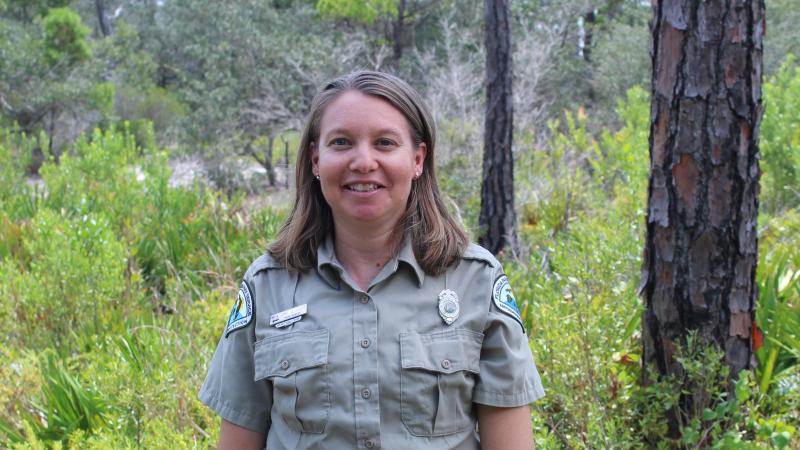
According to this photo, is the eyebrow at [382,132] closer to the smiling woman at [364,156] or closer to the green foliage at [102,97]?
the smiling woman at [364,156]

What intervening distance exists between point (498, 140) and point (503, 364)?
5.46 m

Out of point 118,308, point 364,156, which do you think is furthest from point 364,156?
point 118,308

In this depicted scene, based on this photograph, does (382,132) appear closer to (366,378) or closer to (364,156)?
(364,156)

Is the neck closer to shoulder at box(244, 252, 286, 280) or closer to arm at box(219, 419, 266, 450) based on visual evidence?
shoulder at box(244, 252, 286, 280)

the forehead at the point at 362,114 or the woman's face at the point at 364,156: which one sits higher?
the forehead at the point at 362,114

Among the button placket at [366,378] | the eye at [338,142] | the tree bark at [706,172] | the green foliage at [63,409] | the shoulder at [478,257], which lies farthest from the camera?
the green foliage at [63,409]

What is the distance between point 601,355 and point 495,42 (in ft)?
15.2

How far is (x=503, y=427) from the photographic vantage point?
2.05 meters

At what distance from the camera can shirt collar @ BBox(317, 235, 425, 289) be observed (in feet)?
6.75

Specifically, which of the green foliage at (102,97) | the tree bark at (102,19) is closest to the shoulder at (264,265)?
the green foliage at (102,97)

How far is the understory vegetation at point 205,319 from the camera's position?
304 cm

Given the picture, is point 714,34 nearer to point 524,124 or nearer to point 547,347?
point 547,347

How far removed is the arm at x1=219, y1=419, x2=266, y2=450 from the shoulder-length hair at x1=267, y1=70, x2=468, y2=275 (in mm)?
426

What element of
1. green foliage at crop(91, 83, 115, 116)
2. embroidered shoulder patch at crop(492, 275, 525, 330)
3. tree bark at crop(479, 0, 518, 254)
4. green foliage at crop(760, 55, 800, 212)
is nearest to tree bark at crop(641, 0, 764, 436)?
embroidered shoulder patch at crop(492, 275, 525, 330)
